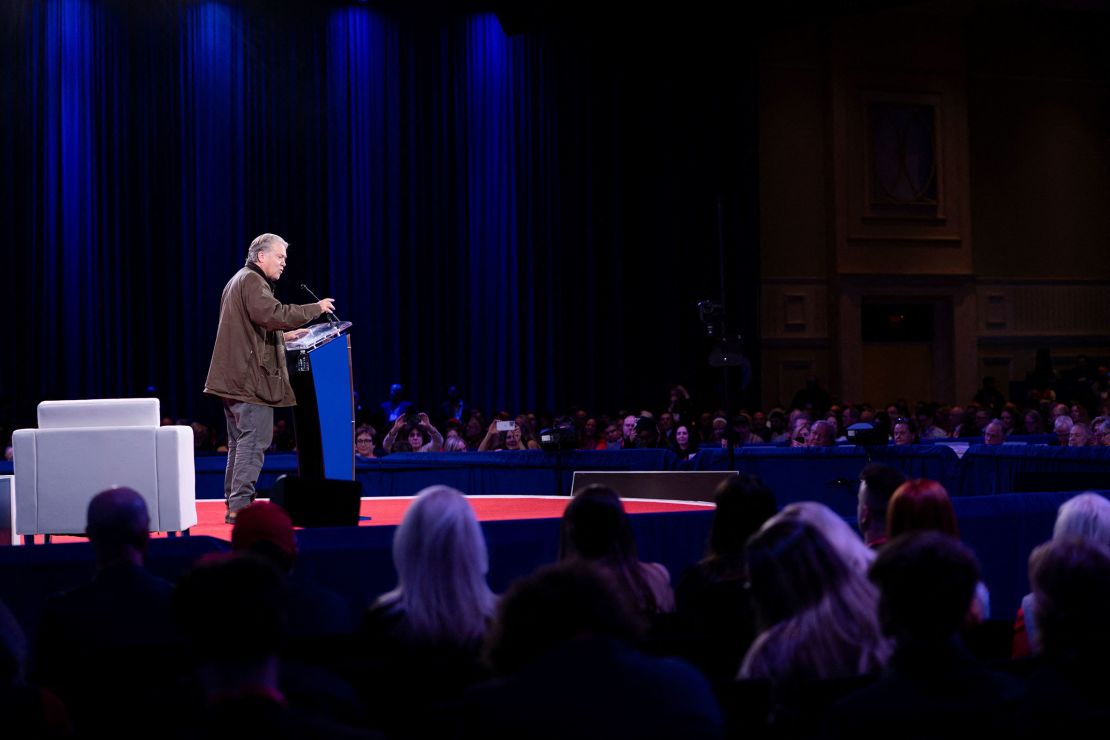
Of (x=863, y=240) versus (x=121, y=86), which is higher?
(x=121, y=86)

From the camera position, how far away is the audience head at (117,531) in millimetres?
3455

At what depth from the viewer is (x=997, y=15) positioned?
20531 millimetres

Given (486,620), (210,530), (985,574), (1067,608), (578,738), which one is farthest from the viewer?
(210,530)

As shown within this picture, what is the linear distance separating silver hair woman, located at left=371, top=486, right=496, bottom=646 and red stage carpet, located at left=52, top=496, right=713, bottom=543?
3.57m

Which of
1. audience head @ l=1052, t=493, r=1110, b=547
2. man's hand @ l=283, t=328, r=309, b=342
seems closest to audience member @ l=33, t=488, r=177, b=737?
audience head @ l=1052, t=493, r=1110, b=547

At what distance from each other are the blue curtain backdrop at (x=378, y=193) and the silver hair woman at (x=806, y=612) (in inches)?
493

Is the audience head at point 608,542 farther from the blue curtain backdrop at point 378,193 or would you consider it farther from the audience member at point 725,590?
the blue curtain backdrop at point 378,193

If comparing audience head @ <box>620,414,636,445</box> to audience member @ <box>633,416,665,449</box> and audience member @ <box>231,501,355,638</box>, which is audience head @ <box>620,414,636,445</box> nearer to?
audience member @ <box>633,416,665,449</box>

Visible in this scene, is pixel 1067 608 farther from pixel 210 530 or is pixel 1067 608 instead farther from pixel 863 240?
pixel 863 240

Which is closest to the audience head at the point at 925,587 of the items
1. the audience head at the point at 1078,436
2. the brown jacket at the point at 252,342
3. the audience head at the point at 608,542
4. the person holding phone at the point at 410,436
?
the audience head at the point at 608,542

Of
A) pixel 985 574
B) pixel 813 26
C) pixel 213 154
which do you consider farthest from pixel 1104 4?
pixel 985 574

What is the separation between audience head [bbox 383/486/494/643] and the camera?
10.2ft

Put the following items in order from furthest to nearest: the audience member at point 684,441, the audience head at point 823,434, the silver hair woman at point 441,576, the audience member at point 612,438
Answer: the audience member at point 612,438, the audience member at point 684,441, the audience head at point 823,434, the silver hair woman at point 441,576

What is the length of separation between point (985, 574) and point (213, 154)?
38.9 feet
